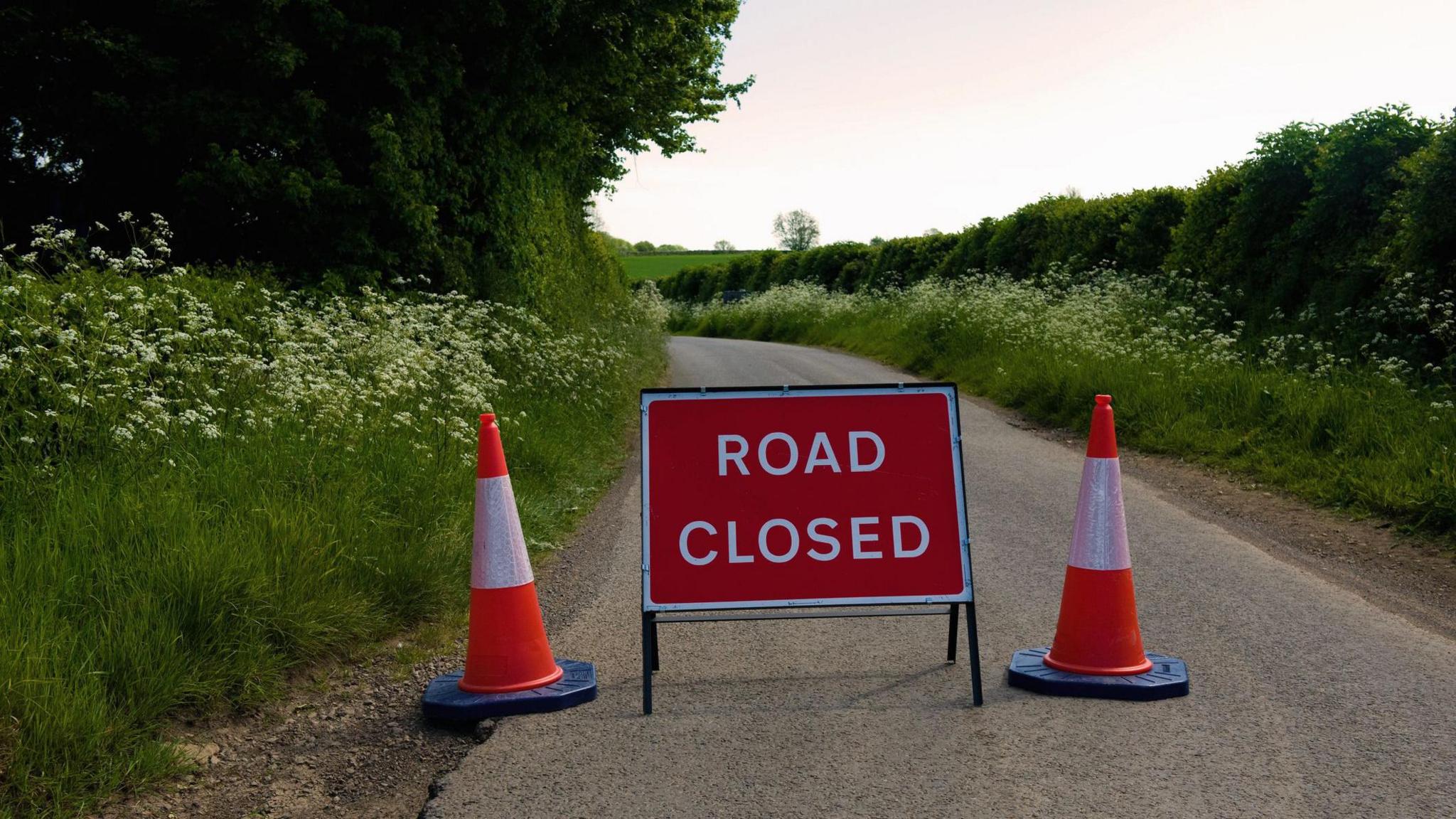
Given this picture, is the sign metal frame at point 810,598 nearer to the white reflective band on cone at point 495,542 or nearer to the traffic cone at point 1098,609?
the traffic cone at point 1098,609

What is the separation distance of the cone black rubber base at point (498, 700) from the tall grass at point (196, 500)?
0.66 metres

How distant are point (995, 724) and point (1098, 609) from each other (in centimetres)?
76

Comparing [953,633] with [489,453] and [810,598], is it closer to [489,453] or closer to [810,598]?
[810,598]

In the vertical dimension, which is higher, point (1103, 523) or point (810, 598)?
point (1103, 523)

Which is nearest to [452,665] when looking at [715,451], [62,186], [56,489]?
[715,451]

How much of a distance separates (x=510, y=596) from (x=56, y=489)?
2376 millimetres

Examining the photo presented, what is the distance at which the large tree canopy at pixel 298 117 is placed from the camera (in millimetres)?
10203

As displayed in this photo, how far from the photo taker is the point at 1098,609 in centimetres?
439

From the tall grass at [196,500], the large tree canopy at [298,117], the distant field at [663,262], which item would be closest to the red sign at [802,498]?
the tall grass at [196,500]

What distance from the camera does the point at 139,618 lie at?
402 centimetres

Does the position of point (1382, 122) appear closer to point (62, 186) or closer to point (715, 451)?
point (715, 451)

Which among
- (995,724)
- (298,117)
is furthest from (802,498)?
(298,117)

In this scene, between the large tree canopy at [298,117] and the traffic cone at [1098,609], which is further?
the large tree canopy at [298,117]

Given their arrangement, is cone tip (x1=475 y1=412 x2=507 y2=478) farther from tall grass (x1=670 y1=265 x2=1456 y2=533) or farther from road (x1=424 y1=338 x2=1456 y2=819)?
tall grass (x1=670 y1=265 x2=1456 y2=533)
